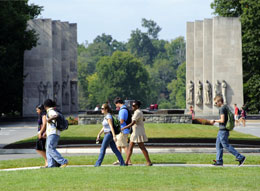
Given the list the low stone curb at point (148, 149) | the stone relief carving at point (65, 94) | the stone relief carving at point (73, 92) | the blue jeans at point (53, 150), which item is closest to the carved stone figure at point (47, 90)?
the stone relief carving at point (65, 94)

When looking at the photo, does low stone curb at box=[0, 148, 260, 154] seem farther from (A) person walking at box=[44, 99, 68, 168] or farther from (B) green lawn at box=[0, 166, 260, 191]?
(A) person walking at box=[44, 99, 68, 168]

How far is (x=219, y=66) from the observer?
62625 mm

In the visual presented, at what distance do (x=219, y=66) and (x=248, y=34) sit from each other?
5.15 m

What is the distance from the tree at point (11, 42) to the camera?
5278 cm

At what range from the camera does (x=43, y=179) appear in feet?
45.1

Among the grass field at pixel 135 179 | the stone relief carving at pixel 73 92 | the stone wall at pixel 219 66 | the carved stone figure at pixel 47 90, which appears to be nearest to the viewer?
the grass field at pixel 135 179

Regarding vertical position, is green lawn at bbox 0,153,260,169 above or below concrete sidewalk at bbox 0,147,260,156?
above

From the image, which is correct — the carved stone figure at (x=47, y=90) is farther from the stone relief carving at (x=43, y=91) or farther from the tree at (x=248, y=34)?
the tree at (x=248, y=34)

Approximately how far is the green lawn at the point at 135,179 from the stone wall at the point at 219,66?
4701 cm

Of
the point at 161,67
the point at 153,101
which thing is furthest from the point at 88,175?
the point at 161,67

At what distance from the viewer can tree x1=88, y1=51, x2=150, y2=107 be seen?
420 ft

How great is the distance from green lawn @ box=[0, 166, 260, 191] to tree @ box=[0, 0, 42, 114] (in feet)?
118

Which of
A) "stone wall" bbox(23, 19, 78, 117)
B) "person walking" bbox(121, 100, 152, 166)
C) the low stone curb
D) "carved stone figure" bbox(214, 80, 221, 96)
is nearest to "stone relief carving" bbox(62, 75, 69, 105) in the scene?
"stone wall" bbox(23, 19, 78, 117)

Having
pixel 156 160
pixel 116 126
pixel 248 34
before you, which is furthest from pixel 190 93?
pixel 116 126
